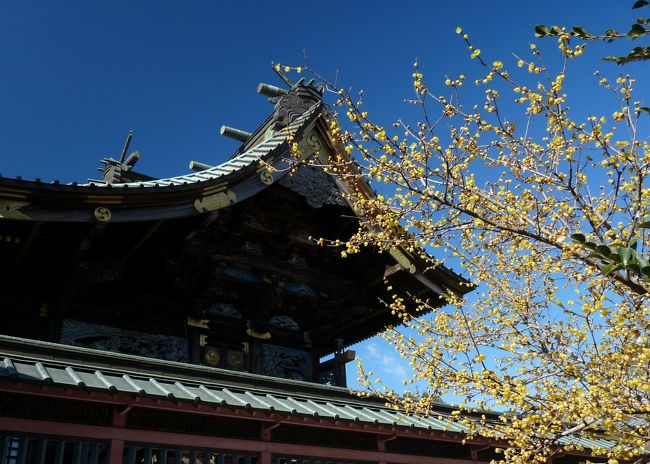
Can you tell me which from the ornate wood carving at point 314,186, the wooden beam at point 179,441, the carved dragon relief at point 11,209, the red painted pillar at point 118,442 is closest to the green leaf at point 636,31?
the red painted pillar at point 118,442

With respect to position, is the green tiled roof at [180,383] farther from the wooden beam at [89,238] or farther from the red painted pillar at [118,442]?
the wooden beam at [89,238]

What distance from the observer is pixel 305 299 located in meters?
11.9

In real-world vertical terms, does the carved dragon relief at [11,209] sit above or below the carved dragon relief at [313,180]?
below

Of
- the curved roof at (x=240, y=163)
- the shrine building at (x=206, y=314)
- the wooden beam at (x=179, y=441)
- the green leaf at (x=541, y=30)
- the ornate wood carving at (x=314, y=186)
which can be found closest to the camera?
the green leaf at (x=541, y=30)

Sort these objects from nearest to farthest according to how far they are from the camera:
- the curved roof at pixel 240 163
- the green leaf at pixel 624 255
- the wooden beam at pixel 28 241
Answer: the green leaf at pixel 624 255, the wooden beam at pixel 28 241, the curved roof at pixel 240 163

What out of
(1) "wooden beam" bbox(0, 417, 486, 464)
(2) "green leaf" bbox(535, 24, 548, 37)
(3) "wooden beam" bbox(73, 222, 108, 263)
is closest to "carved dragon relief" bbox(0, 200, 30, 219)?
(3) "wooden beam" bbox(73, 222, 108, 263)

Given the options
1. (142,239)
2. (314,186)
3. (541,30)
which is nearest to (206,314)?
(142,239)

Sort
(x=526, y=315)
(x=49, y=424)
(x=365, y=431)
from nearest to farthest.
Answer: (x=49, y=424) < (x=365, y=431) < (x=526, y=315)

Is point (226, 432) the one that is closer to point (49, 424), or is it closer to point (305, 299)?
point (49, 424)

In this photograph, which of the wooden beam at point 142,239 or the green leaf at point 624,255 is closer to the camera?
the green leaf at point 624,255

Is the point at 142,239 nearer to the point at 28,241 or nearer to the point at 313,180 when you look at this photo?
the point at 28,241

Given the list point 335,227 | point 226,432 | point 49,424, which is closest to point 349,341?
point 335,227

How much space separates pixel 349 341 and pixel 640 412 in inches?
293

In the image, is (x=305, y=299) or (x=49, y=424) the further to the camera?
(x=305, y=299)
